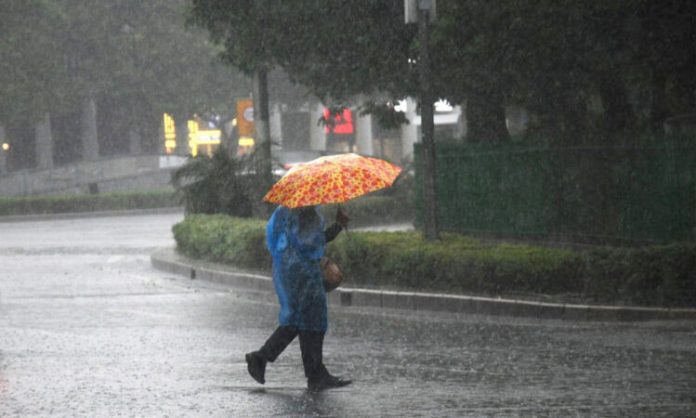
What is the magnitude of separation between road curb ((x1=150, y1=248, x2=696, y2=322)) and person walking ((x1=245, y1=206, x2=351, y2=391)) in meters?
5.04

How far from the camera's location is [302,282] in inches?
423

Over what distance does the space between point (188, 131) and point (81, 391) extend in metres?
63.9

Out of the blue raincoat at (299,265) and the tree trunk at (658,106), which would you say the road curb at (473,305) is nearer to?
the blue raincoat at (299,265)

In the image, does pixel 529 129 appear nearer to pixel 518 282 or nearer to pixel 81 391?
pixel 518 282

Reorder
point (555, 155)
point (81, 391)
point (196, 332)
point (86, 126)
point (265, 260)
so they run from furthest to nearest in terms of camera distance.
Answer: point (86, 126) < point (555, 155) < point (265, 260) < point (196, 332) < point (81, 391)

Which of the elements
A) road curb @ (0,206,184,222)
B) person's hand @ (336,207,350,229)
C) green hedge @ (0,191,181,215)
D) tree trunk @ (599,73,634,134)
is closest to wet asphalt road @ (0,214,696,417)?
person's hand @ (336,207,350,229)

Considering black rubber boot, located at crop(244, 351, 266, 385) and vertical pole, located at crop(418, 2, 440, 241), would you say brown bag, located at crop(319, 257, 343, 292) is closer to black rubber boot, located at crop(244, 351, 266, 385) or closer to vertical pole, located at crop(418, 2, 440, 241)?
black rubber boot, located at crop(244, 351, 266, 385)

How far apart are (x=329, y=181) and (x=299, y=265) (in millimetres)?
603

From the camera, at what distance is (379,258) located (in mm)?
18891

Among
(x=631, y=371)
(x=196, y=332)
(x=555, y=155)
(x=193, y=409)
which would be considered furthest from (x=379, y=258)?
(x=193, y=409)

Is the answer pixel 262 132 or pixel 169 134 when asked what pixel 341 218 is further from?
pixel 169 134

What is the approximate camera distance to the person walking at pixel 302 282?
10.8 m

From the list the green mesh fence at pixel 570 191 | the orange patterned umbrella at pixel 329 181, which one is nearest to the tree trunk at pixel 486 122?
the green mesh fence at pixel 570 191

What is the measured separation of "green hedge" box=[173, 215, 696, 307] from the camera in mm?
15562
